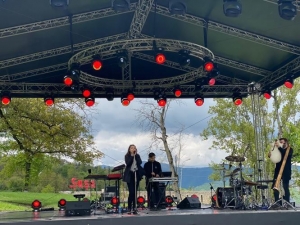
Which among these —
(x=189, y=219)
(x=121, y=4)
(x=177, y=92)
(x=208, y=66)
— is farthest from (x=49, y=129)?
(x=189, y=219)

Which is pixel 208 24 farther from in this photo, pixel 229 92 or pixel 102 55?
pixel 229 92

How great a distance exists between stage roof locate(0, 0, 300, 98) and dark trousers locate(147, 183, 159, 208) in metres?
2.88

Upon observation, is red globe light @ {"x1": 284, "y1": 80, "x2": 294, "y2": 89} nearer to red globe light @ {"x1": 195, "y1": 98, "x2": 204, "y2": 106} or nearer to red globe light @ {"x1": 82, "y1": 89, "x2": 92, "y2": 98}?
red globe light @ {"x1": 195, "y1": 98, "x2": 204, "y2": 106}

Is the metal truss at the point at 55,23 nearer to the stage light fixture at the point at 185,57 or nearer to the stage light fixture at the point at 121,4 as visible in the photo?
the stage light fixture at the point at 121,4

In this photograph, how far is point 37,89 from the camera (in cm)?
1021

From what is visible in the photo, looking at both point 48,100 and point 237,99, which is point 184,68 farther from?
point 48,100

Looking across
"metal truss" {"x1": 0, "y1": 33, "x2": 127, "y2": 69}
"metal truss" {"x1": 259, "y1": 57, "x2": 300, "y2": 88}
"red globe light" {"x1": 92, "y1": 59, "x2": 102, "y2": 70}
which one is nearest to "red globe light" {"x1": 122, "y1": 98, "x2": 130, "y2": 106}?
"metal truss" {"x1": 0, "y1": 33, "x2": 127, "y2": 69}

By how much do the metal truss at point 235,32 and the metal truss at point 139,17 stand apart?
27cm

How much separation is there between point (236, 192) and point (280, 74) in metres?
3.42

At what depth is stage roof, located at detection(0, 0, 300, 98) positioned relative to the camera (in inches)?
278

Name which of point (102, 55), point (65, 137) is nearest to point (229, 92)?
point (102, 55)

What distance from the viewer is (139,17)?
734 centimetres

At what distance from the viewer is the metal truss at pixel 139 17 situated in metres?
6.83

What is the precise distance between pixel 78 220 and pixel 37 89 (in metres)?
5.58
